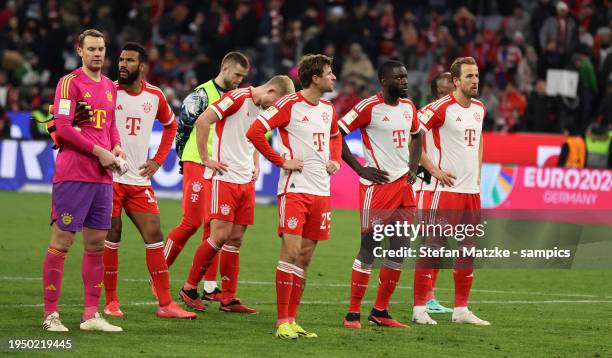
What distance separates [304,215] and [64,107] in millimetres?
2187

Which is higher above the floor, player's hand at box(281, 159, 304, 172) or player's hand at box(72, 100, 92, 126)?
player's hand at box(72, 100, 92, 126)

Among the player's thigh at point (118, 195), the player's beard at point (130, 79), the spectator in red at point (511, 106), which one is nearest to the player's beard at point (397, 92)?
the player's beard at point (130, 79)

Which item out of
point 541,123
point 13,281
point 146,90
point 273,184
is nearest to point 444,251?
point 146,90

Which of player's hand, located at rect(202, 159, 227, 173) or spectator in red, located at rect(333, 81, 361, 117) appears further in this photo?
spectator in red, located at rect(333, 81, 361, 117)

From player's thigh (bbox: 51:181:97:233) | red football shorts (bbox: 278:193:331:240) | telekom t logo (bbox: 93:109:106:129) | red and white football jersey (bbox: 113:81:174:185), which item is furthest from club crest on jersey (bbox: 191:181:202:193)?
player's thigh (bbox: 51:181:97:233)

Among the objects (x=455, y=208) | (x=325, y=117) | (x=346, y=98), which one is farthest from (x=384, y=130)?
(x=346, y=98)

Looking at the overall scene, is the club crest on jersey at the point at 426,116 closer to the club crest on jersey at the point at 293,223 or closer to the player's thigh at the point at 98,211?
the club crest on jersey at the point at 293,223

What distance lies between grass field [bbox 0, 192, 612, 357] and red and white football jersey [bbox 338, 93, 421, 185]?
1.49 meters

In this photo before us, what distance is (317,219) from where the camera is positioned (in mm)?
10164

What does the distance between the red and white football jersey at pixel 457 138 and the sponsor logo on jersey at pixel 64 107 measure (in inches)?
139

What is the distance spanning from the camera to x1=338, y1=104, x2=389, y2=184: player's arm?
10.7m

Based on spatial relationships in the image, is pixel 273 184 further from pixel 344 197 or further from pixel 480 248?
pixel 480 248

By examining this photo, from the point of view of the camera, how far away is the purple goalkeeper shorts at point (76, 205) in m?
9.67

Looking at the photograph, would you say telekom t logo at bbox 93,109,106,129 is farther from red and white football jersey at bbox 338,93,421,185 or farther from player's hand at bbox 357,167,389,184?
player's hand at bbox 357,167,389,184
